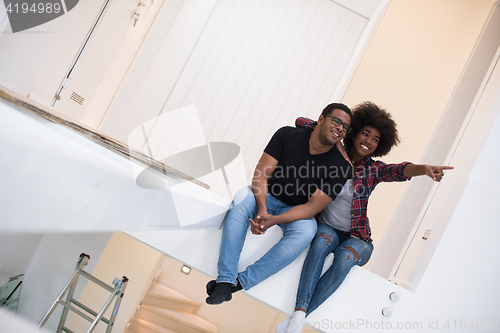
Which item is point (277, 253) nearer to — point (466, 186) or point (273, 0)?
point (466, 186)

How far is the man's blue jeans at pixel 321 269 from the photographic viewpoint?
167cm

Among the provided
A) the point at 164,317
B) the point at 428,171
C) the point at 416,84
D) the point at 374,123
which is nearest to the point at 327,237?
the point at 428,171

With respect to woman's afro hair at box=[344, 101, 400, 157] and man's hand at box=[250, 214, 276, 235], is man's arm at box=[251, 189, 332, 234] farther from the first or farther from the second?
woman's afro hair at box=[344, 101, 400, 157]

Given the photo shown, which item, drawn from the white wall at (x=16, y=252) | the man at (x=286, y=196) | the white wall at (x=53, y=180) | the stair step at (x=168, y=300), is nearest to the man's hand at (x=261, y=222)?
the man at (x=286, y=196)

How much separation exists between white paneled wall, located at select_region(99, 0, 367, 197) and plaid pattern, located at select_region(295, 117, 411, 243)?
1211 mm

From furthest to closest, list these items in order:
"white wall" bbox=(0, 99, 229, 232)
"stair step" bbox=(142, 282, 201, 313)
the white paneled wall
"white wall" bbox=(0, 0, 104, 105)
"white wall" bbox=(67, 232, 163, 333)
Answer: "stair step" bbox=(142, 282, 201, 313)
"white wall" bbox=(67, 232, 163, 333)
the white paneled wall
"white wall" bbox=(0, 0, 104, 105)
"white wall" bbox=(0, 99, 229, 232)

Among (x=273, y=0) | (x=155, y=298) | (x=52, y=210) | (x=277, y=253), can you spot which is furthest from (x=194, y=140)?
(x=155, y=298)

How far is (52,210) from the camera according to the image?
507 mm

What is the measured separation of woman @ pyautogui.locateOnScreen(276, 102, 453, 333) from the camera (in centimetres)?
167

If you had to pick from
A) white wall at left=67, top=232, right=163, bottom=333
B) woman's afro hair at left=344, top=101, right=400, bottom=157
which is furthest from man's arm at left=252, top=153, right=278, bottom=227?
white wall at left=67, top=232, right=163, bottom=333

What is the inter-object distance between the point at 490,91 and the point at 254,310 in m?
4.58

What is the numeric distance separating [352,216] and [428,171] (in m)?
0.40

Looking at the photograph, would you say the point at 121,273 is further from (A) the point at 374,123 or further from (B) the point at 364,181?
(A) the point at 374,123

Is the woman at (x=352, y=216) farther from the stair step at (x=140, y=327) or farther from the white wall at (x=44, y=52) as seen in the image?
the stair step at (x=140, y=327)
